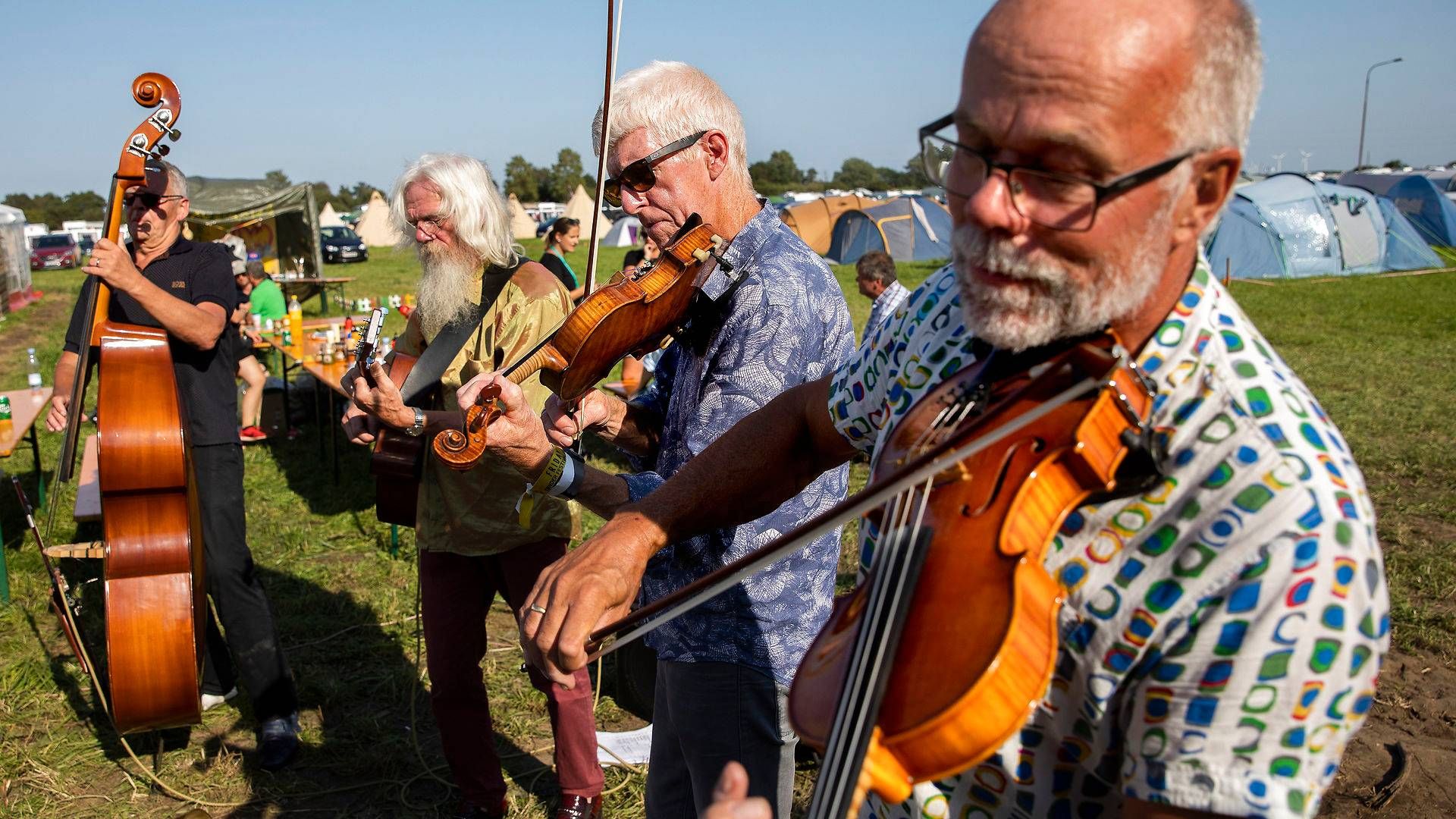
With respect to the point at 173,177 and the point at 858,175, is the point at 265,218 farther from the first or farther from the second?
the point at 858,175

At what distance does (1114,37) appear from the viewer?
1090mm

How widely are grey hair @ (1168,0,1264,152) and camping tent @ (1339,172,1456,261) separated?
26399mm


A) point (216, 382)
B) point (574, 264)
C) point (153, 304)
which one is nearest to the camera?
point (153, 304)

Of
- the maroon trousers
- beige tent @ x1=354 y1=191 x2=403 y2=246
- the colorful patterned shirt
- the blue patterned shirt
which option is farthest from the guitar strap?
beige tent @ x1=354 y1=191 x2=403 y2=246

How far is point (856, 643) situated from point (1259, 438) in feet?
1.50

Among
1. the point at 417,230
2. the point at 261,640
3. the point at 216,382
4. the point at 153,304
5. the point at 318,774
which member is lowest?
the point at 318,774

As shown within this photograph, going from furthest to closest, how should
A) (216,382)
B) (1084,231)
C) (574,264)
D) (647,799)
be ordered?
(574,264)
(216,382)
(647,799)
(1084,231)

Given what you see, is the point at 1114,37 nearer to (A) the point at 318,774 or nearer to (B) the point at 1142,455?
(B) the point at 1142,455

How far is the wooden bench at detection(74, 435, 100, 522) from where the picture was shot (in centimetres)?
558

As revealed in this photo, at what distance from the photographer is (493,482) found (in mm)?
3352

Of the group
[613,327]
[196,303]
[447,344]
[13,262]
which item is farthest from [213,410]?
[13,262]

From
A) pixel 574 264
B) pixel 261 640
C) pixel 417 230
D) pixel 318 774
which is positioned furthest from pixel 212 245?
pixel 574 264

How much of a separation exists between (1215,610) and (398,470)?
3007mm

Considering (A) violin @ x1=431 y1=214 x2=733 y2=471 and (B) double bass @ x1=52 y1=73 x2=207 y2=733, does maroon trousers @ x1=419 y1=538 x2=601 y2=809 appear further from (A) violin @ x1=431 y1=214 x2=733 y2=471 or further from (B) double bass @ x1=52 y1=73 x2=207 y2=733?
(A) violin @ x1=431 y1=214 x2=733 y2=471
